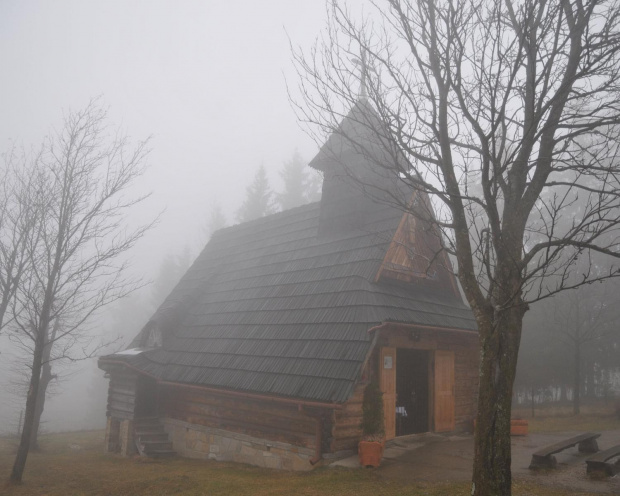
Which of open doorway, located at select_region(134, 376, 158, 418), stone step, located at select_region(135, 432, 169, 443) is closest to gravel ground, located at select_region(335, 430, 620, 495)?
stone step, located at select_region(135, 432, 169, 443)

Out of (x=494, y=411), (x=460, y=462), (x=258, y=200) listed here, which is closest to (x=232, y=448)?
(x=460, y=462)

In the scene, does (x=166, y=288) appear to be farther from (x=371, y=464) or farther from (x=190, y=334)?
(x=371, y=464)

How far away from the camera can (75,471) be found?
11.2 meters

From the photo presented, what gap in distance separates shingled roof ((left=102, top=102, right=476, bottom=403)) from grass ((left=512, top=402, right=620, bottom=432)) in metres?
5.55

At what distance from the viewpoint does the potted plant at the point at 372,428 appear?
883 cm

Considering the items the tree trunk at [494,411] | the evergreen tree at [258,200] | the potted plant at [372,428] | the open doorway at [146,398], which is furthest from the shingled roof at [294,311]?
the evergreen tree at [258,200]

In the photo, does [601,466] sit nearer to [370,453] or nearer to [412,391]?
[370,453]

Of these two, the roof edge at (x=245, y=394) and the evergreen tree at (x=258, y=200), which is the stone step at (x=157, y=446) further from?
the evergreen tree at (x=258, y=200)

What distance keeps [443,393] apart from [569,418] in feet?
26.5

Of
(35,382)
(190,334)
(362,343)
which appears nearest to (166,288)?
(190,334)

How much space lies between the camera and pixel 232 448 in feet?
37.3

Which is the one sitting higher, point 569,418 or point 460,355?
point 460,355

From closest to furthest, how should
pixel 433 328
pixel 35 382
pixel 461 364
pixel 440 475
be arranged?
pixel 440 475
pixel 35 382
pixel 433 328
pixel 461 364

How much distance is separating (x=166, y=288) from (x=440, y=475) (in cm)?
4220
